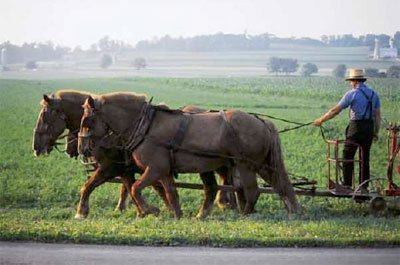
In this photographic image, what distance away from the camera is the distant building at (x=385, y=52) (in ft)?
38.9

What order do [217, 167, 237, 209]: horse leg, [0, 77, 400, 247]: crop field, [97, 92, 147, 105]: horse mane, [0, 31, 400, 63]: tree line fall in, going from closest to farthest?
1. [0, 77, 400, 247]: crop field
2. [97, 92, 147, 105]: horse mane
3. [217, 167, 237, 209]: horse leg
4. [0, 31, 400, 63]: tree line

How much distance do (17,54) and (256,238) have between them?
6643 millimetres

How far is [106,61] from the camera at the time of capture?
43.5 ft

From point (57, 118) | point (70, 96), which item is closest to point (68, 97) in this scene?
point (70, 96)

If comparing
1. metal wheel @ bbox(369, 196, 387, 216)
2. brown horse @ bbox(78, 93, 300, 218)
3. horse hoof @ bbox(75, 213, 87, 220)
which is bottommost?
horse hoof @ bbox(75, 213, 87, 220)

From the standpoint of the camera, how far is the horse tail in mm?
9625

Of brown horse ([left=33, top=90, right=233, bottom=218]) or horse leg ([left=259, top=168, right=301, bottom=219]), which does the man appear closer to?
horse leg ([left=259, top=168, right=301, bottom=219])

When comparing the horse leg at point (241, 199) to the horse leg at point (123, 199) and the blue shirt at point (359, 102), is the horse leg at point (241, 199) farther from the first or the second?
the blue shirt at point (359, 102)

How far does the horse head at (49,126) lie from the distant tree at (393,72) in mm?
5447

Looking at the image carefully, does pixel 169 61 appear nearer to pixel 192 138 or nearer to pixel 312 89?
pixel 312 89

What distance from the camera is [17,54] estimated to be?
1253 centimetres

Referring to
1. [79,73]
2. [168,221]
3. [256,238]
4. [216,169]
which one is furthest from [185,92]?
[256,238]

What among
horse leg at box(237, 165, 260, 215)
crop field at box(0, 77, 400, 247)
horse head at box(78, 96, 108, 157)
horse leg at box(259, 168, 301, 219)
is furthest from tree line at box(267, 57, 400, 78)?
horse head at box(78, 96, 108, 157)

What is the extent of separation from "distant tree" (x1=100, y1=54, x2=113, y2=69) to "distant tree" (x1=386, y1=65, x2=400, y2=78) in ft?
15.7
